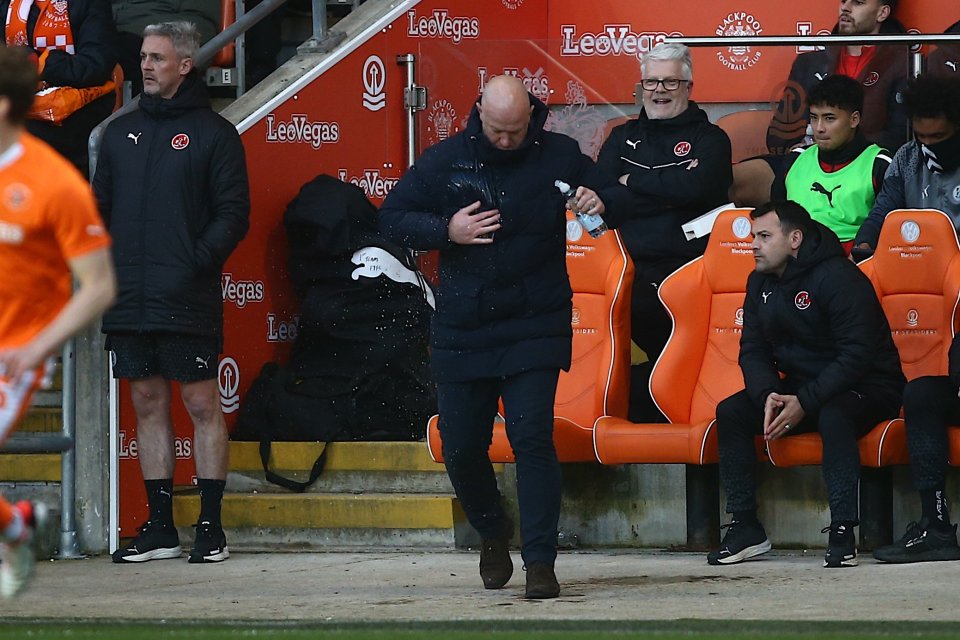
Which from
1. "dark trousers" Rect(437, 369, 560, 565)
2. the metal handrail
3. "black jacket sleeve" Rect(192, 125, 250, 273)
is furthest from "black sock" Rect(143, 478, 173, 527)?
the metal handrail

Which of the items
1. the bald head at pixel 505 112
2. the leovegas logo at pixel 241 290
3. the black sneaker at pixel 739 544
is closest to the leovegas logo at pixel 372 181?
the leovegas logo at pixel 241 290

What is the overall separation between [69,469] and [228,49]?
3045 mm

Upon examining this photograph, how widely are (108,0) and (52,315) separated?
4.73 meters

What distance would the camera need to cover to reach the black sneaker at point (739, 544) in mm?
8180

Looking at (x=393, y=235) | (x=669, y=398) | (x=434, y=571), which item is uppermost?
(x=393, y=235)

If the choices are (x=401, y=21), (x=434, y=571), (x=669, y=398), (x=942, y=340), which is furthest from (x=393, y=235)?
(x=401, y=21)

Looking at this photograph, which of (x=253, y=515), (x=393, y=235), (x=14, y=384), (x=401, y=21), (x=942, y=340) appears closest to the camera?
(x=14, y=384)

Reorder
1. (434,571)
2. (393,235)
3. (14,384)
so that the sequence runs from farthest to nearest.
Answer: (434,571) → (393,235) → (14,384)

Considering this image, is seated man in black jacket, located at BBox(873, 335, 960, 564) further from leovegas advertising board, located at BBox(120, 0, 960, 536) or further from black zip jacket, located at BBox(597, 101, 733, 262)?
leovegas advertising board, located at BBox(120, 0, 960, 536)

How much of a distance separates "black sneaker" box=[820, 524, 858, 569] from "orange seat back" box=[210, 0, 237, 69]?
498 cm

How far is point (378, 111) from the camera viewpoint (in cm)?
1082

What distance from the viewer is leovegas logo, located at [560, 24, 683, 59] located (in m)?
10.3

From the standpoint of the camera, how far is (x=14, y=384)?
207 inches

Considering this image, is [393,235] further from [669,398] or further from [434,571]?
[669,398]
